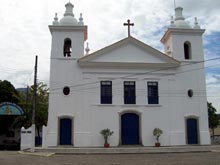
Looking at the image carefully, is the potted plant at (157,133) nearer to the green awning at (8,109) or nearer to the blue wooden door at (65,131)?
the blue wooden door at (65,131)

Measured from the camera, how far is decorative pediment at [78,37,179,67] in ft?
81.1

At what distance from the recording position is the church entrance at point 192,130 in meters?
24.6

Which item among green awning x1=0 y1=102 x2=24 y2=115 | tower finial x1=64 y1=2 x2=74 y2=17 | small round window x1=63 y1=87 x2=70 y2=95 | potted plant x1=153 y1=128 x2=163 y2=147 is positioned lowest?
potted plant x1=153 y1=128 x2=163 y2=147

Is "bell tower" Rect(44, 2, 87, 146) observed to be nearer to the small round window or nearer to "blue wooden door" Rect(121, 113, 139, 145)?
the small round window

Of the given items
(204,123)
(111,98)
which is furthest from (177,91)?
(111,98)

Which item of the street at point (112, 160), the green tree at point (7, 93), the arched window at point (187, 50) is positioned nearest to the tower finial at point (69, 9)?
the arched window at point (187, 50)

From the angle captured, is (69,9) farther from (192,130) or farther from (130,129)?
(192,130)

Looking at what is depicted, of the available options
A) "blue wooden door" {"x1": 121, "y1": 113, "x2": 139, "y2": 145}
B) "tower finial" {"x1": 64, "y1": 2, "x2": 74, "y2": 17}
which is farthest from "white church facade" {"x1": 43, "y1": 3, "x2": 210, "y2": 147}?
"tower finial" {"x1": 64, "y1": 2, "x2": 74, "y2": 17}

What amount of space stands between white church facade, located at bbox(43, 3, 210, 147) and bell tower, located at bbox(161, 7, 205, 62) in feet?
1.57

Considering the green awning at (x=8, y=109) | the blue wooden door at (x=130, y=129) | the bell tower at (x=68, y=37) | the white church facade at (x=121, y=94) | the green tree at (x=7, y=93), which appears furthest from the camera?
the green tree at (x=7, y=93)

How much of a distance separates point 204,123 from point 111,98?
283 inches

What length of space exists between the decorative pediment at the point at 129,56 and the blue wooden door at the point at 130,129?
3.88m

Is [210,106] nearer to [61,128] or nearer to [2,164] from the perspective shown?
[61,128]

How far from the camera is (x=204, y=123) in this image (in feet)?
81.8
